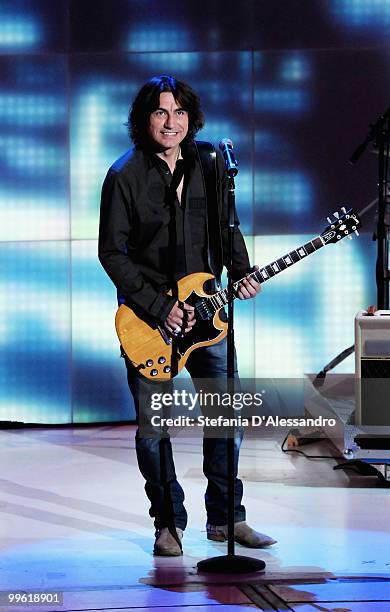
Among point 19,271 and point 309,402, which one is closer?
point 309,402

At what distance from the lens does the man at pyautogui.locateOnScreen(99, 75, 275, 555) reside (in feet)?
13.3

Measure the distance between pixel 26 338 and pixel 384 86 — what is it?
3098 mm

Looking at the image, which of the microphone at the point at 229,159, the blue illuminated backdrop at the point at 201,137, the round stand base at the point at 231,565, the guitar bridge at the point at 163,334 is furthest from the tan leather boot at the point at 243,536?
the blue illuminated backdrop at the point at 201,137

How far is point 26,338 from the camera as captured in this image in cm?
770

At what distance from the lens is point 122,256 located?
13.3 ft

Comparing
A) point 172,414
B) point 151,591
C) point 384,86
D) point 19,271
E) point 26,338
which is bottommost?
point 151,591

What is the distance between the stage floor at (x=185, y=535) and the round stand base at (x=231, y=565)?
0.15ft

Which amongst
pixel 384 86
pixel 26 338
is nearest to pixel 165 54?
pixel 384 86

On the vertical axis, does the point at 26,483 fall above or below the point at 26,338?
below

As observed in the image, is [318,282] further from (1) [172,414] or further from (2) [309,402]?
(1) [172,414]

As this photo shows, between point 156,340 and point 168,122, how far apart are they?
0.82 m

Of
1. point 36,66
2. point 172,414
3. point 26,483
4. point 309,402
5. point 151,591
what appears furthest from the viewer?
point 36,66

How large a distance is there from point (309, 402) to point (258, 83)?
2.32 m

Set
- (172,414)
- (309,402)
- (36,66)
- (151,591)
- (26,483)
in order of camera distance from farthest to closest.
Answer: (36,66), (309,402), (26,483), (172,414), (151,591)
